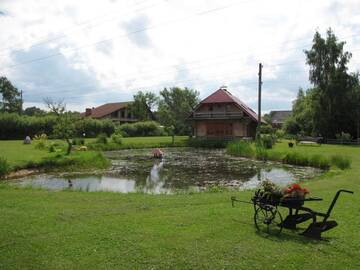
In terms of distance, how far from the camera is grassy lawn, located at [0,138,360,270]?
5.42m

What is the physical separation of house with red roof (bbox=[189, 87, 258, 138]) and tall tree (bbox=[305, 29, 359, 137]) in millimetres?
8587

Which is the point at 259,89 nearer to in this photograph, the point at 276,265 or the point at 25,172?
the point at 25,172

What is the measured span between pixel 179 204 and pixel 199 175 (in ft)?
32.1

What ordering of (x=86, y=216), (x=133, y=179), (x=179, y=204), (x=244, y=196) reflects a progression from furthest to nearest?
(x=133, y=179), (x=244, y=196), (x=179, y=204), (x=86, y=216)

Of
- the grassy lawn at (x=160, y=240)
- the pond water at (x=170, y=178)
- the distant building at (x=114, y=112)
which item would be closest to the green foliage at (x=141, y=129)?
the distant building at (x=114, y=112)

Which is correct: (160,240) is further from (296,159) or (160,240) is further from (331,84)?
(331,84)

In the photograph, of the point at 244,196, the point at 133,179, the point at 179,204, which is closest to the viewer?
the point at 179,204

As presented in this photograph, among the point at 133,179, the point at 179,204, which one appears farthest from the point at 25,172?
the point at 179,204

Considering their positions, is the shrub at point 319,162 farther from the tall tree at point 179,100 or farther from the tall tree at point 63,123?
the tall tree at point 179,100

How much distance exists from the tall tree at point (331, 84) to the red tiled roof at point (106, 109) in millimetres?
43411

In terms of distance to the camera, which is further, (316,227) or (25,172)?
(25,172)

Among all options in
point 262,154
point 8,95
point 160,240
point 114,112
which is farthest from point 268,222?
point 8,95

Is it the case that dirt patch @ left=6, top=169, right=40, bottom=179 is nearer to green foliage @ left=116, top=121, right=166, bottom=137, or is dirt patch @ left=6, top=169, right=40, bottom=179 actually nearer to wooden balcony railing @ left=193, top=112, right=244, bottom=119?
wooden balcony railing @ left=193, top=112, right=244, bottom=119

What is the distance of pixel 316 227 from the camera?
21.2ft
